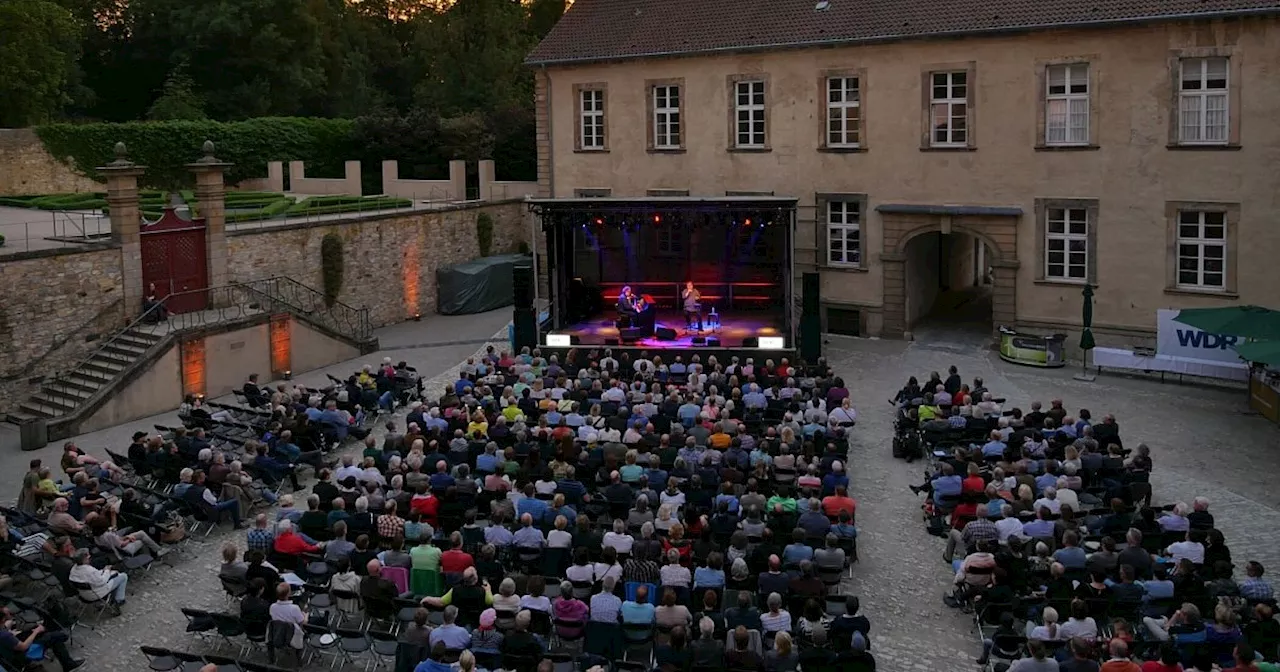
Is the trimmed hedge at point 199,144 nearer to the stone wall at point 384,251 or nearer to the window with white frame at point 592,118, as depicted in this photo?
the stone wall at point 384,251

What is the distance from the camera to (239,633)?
12703 mm

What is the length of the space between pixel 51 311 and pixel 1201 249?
2440 cm

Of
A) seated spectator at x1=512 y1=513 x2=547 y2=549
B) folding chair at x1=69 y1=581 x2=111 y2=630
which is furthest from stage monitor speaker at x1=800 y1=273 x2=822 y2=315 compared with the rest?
folding chair at x1=69 y1=581 x2=111 y2=630

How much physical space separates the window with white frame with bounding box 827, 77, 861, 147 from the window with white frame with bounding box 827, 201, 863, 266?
1600 millimetres

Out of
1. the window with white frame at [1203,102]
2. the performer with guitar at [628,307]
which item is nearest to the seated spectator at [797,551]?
the performer with guitar at [628,307]

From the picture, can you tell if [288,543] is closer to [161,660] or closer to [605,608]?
[161,660]

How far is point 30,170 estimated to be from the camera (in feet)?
140

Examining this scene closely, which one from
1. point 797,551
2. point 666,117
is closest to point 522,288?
point 666,117

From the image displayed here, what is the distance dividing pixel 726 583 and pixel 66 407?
16.1m

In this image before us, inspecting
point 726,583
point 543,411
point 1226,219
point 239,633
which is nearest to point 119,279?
point 543,411

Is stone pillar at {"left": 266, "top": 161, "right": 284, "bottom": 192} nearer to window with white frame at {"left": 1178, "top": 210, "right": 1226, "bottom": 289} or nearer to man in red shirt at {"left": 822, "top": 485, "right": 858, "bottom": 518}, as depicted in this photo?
window with white frame at {"left": 1178, "top": 210, "right": 1226, "bottom": 289}

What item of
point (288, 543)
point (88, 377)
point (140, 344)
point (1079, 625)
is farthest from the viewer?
point (140, 344)

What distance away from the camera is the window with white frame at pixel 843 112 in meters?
31.2

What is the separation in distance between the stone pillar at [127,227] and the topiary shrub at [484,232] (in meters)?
13.1
